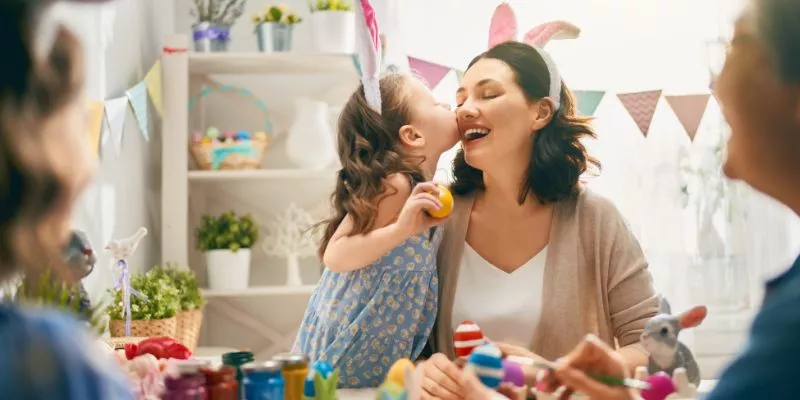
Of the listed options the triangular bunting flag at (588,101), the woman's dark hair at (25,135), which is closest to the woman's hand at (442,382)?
the woman's dark hair at (25,135)

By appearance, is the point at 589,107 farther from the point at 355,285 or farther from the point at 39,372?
the point at 39,372

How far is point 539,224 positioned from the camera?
1.80m

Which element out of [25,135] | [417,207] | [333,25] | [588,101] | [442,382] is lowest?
[442,382]

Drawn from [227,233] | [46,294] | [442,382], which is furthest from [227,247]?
[46,294]

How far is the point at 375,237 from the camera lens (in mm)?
1588

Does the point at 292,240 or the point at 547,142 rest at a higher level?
the point at 547,142

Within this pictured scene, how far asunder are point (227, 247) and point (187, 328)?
1.51 feet

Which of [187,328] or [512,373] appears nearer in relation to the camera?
[512,373]

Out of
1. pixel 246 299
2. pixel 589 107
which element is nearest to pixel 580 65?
pixel 589 107

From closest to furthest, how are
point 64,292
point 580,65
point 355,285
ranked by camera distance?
point 64,292 → point 355,285 → point 580,65

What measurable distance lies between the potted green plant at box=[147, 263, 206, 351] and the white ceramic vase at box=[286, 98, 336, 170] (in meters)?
0.55

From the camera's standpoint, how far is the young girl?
164 cm

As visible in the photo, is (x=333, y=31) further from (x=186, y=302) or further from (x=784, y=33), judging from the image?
(x=784, y=33)

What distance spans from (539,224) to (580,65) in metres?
1.45
